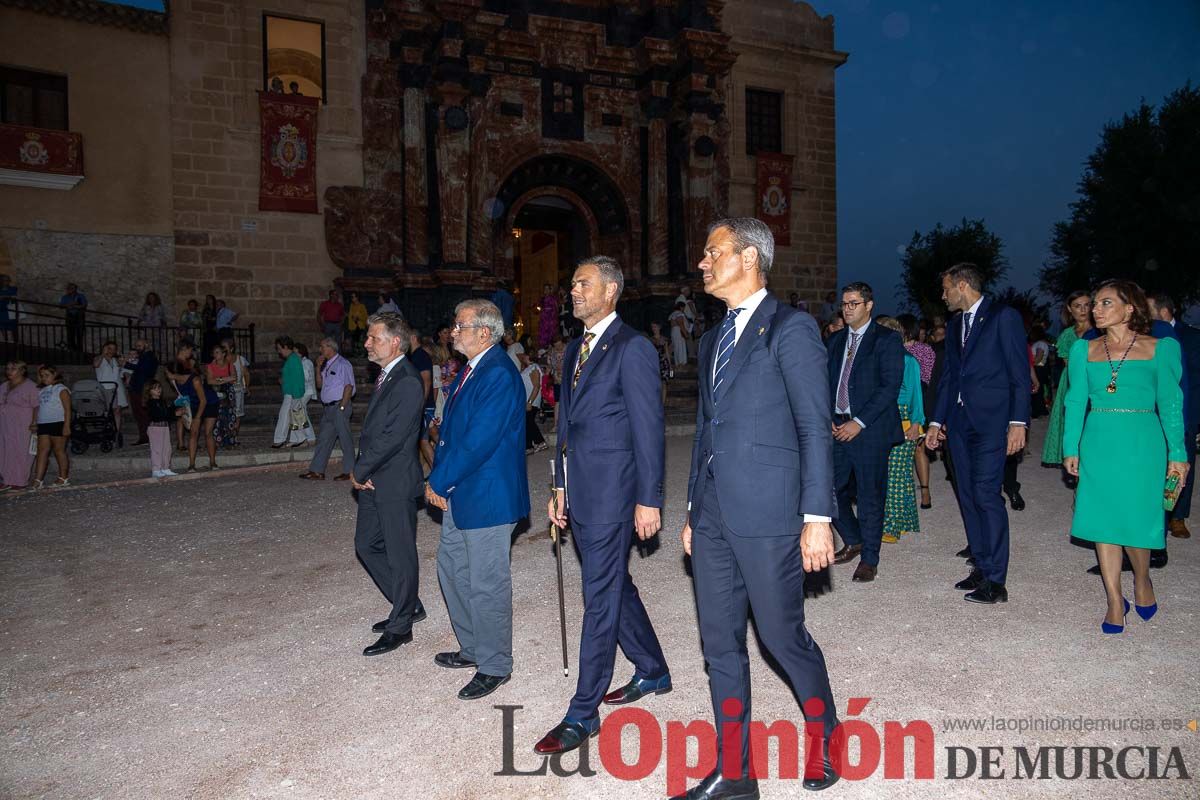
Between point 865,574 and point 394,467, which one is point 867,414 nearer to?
point 865,574

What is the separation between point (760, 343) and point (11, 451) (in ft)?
36.0

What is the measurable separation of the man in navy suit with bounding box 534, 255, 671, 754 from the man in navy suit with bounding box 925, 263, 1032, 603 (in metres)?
2.66

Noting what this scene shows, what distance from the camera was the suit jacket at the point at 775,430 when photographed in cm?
274

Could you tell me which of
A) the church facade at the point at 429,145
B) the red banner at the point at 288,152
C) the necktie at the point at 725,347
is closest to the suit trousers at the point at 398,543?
the necktie at the point at 725,347

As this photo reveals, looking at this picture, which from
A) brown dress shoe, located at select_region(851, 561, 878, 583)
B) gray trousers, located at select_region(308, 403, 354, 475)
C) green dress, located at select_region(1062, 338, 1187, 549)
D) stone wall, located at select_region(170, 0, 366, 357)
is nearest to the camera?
green dress, located at select_region(1062, 338, 1187, 549)

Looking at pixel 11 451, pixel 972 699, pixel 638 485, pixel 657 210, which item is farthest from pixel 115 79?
pixel 972 699

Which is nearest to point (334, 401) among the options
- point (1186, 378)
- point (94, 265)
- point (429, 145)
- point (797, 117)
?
point (1186, 378)

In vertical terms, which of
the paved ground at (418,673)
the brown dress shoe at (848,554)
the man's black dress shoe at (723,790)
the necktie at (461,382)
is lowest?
the paved ground at (418,673)

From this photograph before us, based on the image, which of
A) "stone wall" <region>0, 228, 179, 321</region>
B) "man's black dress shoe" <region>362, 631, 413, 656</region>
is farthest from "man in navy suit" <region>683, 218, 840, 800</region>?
"stone wall" <region>0, 228, 179, 321</region>

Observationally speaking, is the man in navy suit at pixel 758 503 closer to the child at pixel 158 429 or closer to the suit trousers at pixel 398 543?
the suit trousers at pixel 398 543

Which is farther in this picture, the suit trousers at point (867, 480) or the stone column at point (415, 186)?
the stone column at point (415, 186)

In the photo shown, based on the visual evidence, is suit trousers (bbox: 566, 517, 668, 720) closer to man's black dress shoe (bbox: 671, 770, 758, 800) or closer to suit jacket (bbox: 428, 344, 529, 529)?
suit jacket (bbox: 428, 344, 529, 529)

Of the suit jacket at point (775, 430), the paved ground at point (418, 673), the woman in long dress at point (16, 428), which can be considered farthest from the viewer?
the woman in long dress at point (16, 428)

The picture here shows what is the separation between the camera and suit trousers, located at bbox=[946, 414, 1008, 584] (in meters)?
4.93
